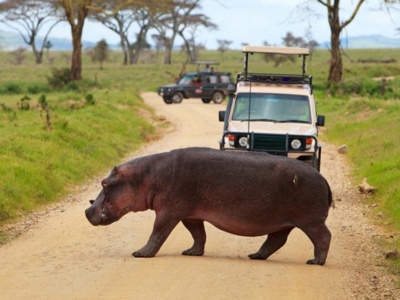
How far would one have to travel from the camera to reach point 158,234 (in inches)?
381

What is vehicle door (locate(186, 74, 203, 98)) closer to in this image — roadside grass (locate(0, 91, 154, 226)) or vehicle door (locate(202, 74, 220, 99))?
vehicle door (locate(202, 74, 220, 99))

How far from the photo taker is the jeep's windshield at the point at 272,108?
50.2ft

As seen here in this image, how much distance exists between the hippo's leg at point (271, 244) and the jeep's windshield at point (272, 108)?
5416mm

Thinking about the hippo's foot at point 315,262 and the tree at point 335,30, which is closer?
the hippo's foot at point 315,262

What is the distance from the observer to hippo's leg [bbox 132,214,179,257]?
9.62 meters

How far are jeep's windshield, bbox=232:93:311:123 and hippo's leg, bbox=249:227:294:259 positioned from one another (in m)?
5.42

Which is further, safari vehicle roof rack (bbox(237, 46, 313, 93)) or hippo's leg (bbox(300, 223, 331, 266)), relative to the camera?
safari vehicle roof rack (bbox(237, 46, 313, 93))

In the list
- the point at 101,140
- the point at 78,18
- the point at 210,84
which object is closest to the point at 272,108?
the point at 101,140

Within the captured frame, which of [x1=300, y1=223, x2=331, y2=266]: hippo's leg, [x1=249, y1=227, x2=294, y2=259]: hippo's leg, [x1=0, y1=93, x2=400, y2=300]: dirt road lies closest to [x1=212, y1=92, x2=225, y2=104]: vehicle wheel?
[x1=0, y1=93, x2=400, y2=300]: dirt road

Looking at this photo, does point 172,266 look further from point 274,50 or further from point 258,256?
point 274,50

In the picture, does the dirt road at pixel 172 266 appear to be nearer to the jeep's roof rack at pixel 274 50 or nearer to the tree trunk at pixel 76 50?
the jeep's roof rack at pixel 274 50

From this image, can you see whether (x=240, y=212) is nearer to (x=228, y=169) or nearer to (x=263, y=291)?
(x=228, y=169)

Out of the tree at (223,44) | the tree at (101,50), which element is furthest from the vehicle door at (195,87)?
the tree at (223,44)

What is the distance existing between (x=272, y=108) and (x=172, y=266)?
677 cm
